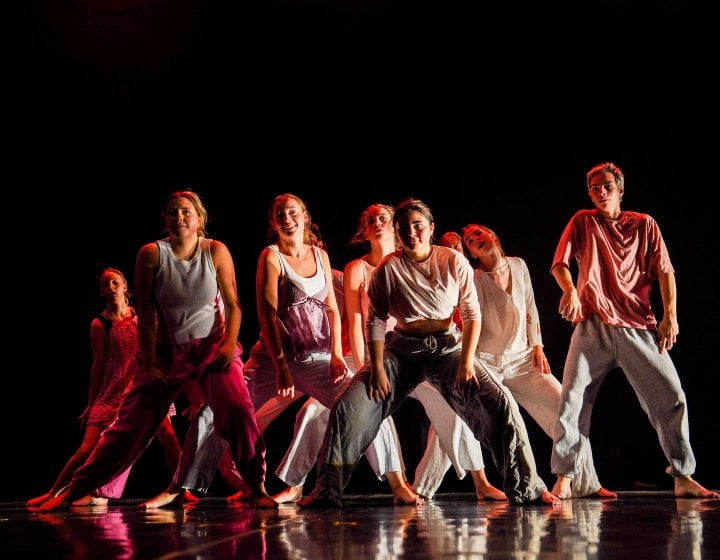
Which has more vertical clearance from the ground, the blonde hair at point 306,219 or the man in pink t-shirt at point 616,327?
the blonde hair at point 306,219

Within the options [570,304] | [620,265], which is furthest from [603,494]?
[620,265]

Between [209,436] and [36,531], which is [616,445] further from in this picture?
[36,531]

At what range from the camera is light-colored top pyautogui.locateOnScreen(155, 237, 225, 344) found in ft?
12.6

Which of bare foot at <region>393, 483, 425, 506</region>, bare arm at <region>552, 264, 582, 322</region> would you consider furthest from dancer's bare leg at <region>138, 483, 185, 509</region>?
bare arm at <region>552, 264, 582, 322</region>

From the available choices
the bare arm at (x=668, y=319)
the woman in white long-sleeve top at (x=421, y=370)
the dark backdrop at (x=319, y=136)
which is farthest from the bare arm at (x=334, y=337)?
the dark backdrop at (x=319, y=136)

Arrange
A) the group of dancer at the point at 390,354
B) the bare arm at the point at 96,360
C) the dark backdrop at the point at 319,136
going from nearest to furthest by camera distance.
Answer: the group of dancer at the point at 390,354 < the bare arm at the point at 96,360 < the dark backdrop at the point at 319,136

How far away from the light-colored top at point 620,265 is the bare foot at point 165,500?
1.98 metres

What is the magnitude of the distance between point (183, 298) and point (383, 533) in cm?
166

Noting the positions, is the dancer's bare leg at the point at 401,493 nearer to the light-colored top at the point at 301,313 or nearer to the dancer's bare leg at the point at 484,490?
the dancer's bare leg at the point at 484,490

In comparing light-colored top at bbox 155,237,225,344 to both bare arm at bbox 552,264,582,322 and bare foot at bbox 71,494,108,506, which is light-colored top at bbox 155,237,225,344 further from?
bare arm at bbox 552,264,582,322

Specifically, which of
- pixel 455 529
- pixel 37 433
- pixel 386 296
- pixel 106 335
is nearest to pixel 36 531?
pixel 455 529

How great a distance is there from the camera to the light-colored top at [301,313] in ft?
14.1

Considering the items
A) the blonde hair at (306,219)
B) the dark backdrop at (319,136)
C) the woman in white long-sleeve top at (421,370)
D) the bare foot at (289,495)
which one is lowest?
the bare foot at (289,495)

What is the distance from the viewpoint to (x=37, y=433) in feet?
20.2
